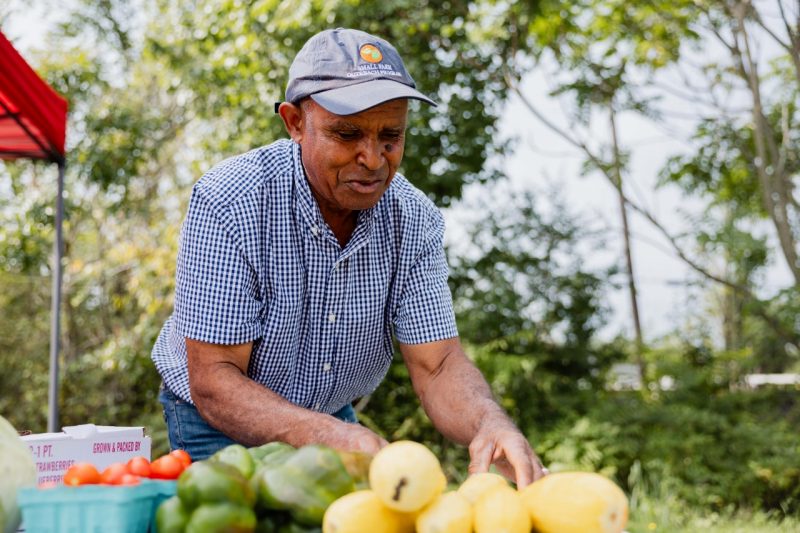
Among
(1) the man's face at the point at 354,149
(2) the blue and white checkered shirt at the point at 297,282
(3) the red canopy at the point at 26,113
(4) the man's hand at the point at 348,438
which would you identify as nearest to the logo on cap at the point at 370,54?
(1) the man's face at the point at 354,149

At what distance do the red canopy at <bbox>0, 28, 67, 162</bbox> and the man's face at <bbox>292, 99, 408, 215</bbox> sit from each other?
2193mm

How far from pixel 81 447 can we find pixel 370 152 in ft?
3.19

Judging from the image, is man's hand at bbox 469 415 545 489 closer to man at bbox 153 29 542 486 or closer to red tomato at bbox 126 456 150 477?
man at bbox 153 29 542 486

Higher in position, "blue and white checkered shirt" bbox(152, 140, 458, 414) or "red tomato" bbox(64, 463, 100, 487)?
"blue and white checkered shirt" bbox(152, 140, 458, 414)

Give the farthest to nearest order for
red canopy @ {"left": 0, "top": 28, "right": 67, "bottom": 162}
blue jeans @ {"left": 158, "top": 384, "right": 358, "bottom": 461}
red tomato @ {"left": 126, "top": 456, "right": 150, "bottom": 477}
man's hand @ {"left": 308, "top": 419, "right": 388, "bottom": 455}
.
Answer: red canopy @ {"left": 0, "top": 28, "right": 67, "bottom": 162} → blue jeans @ {"left": 158, "top": 384, "right": 358, "bottom": 461} → man's hand @ {"left": 308, "top": 419, "right": 388, "bottom": 455} → red tomato @ {"left": 126, "top": 456, "right": 150, "bottom": 477}

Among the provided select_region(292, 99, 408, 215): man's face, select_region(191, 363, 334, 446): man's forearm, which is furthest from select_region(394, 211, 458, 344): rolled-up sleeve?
select_region(191, 363, 334, 446): man's forearm

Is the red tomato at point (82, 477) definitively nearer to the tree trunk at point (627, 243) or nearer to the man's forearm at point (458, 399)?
the man's forearm at point (458, 399)

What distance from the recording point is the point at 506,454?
5.94 feet

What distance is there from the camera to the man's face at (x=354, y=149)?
2.09 meters

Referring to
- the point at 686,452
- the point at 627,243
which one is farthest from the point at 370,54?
the point at 627,243

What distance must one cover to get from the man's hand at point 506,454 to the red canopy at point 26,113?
2885 millimetres

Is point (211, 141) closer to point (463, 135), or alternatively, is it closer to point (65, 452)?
point (463, 135)

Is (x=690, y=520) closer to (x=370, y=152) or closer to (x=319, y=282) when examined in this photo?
(x=319, y=282)

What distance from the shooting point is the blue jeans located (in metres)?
2.41
